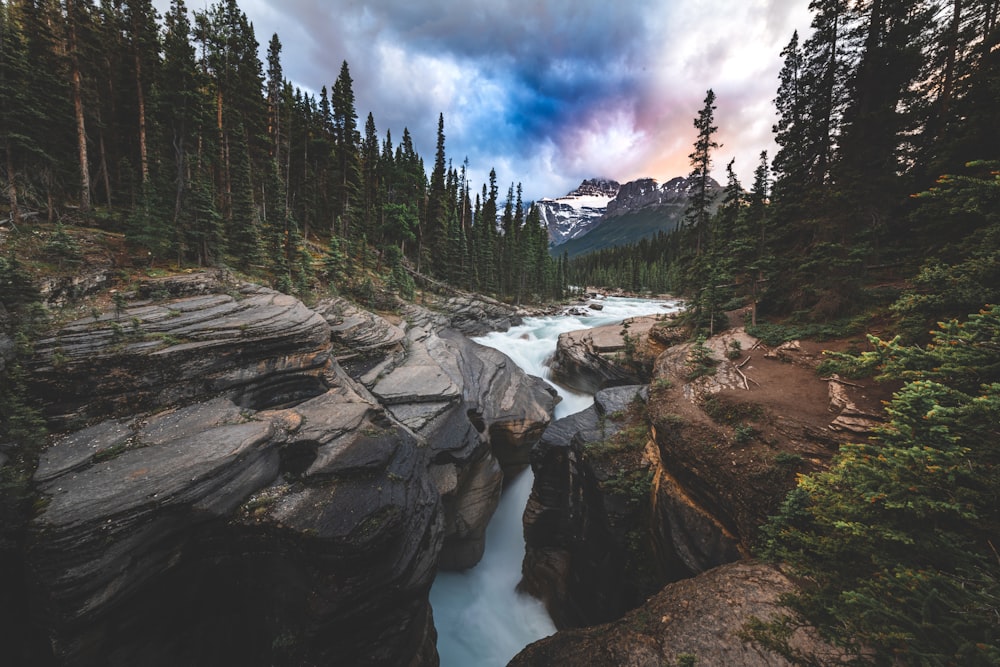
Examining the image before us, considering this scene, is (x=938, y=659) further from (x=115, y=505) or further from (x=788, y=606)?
(x=115, y=505)

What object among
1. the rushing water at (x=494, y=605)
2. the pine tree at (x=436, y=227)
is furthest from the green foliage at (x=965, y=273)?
the pine tree at (x=436, y=227)

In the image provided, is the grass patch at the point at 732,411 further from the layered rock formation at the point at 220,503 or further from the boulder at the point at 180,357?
the boulder at the point at 180,357

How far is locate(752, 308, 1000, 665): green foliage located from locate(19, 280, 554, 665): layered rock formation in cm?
779

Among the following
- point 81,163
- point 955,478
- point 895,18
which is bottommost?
point 955,478

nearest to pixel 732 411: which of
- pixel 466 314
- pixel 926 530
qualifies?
pixel 926 530

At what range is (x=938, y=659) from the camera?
2.28m

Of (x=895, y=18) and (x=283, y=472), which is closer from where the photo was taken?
(x=283, y=472)

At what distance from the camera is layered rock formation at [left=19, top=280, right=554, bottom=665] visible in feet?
17.6

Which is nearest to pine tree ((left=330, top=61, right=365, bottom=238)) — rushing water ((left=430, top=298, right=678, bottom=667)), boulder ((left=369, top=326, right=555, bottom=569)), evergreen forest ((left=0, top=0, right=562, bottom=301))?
evergreen forest ((left=0, top=0, right=562, bottom=301))

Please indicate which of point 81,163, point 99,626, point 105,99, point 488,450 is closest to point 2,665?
point 99,626

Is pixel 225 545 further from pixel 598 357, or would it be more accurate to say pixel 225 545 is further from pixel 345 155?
pixel 345 155

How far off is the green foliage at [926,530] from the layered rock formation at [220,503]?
7794mm

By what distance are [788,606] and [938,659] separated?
8.44 ft

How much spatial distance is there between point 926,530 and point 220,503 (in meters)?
11.0
